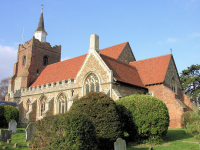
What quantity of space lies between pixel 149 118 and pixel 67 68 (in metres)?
17.6

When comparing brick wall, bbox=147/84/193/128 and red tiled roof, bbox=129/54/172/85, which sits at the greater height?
red tiled roof, bbox=129/54/172/85

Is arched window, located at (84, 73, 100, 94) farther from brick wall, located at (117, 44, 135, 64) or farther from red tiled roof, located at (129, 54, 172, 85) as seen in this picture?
brick wall, located at (117, 44, 135, 64)

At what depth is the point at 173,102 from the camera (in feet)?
65.0

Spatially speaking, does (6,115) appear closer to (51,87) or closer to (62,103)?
(51,87)

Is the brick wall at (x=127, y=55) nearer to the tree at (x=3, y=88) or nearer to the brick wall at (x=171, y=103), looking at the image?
the brick wall at (x=171, y=103)

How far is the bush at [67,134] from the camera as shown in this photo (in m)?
7.86

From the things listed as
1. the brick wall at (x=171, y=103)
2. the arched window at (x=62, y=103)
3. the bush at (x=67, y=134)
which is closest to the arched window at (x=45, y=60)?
the arched window at (x=62, y=103)

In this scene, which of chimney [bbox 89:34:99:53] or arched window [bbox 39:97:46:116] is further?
arched window [bbox 39:97:46:116]

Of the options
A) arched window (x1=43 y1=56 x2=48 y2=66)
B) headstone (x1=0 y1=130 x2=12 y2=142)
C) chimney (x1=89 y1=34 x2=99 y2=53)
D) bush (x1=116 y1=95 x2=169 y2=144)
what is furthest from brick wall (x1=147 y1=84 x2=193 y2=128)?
arched window (x1=43 y1=56 x2=48 y2=66)

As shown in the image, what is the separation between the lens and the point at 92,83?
2019 cm

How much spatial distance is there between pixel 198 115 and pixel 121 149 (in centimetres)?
635

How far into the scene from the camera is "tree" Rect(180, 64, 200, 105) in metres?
38.1

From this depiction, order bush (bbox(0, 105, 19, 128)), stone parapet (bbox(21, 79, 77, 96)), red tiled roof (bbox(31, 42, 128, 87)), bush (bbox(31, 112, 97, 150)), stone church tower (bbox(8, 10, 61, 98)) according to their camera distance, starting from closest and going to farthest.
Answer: bush (bbox(31, 112, 97, 150))
bush (bbox(0, 105, 19, 128))
stone parapet (bbox(21, 79, 77, 96))
red tiled roof (bbox(31, 42, 128, 87))
stone church tower (bbox(8, 10, 61, 98))

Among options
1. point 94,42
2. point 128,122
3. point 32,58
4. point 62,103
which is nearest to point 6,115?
point 62,103
